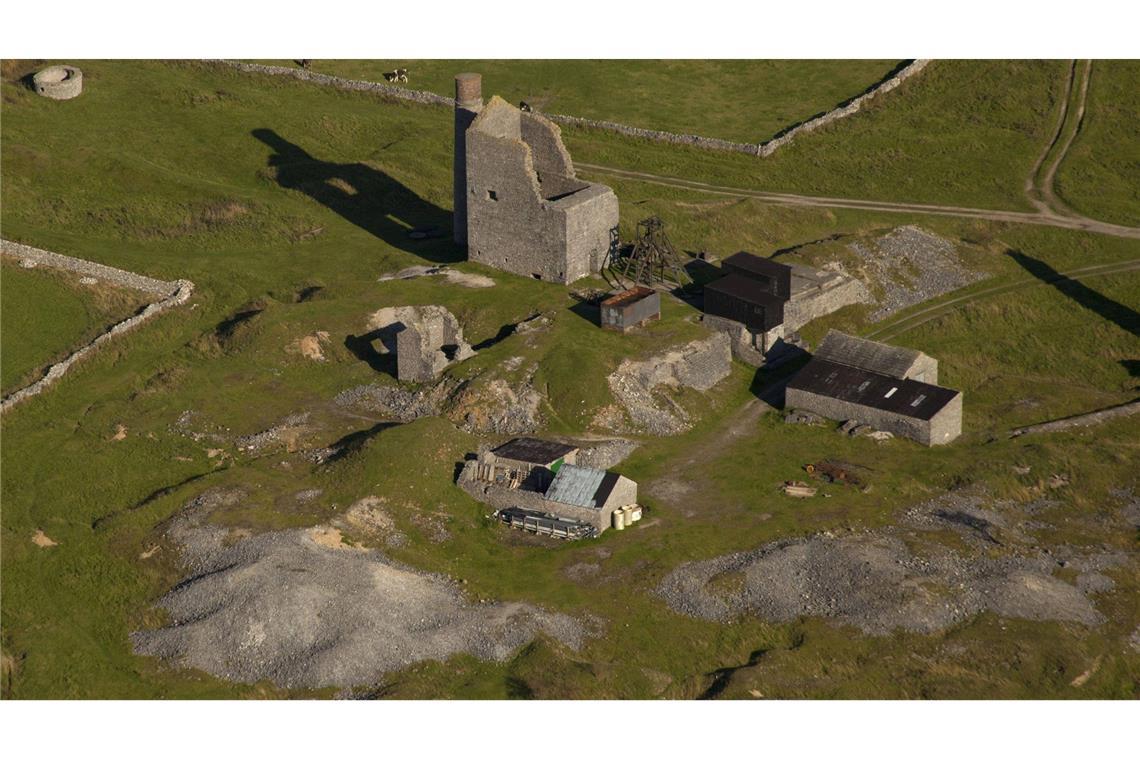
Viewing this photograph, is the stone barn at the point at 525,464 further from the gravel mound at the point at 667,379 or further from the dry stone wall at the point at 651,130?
the dry stone wall at the point at 651,130

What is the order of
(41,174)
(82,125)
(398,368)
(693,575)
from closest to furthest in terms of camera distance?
(693,575) < (398,368) < (41,174) < (82,125)

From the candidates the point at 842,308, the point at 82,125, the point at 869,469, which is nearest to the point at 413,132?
the point at 82,125

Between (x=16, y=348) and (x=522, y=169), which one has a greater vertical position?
(x=522, y=169)

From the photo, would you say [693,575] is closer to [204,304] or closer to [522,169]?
[522,169]

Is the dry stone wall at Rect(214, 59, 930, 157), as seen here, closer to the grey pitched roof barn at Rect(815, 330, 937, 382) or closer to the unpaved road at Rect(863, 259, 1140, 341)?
the unpaved road at Rect(863, 259, 1140, 341)

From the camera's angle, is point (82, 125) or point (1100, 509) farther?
point (82, 125)

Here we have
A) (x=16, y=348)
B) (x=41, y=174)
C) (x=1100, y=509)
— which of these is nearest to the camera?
(x=1100, y=509)

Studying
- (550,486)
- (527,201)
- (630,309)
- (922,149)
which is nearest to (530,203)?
(527,201)

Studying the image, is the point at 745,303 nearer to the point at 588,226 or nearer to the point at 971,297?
the point at 588,226
